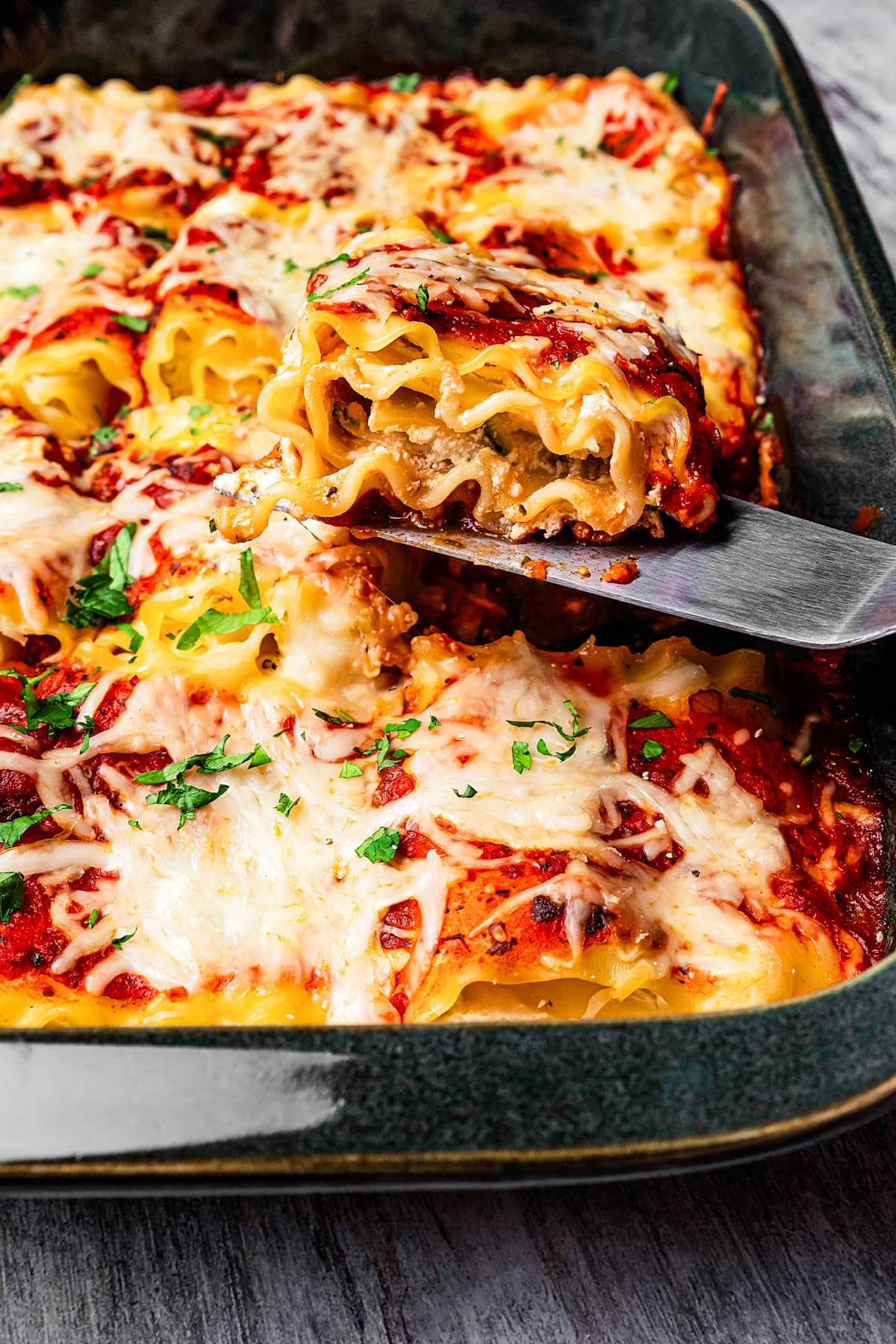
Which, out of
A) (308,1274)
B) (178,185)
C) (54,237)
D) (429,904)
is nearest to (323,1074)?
(429,904)

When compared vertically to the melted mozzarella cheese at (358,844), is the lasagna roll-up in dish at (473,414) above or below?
above

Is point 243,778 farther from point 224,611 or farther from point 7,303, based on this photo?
point 7,303

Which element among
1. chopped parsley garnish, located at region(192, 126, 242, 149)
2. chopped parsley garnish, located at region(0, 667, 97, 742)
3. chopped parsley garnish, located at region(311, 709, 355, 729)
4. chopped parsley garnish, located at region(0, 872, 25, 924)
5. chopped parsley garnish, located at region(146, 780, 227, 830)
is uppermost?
chopped parsley garnish, located at region(192, 126, 242, 149)

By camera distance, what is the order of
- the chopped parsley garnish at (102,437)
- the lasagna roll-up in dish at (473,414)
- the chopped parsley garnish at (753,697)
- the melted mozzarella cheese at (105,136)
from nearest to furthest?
the lasagna roll-up in dish at (473,414) → the chopped parsley garnish at (753,697) → the chopped parsley garnish at (102,437) → the melted mozzarella cheese at (105,136)

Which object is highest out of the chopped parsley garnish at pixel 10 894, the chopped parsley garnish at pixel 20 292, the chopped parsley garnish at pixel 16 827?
the chopped parsley garnish at pixel 20 292

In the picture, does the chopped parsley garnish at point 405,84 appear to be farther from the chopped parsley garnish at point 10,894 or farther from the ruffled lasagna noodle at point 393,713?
the chopped parsley garnish at point 10,894

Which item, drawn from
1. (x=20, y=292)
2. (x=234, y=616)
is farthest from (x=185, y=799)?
(x=20, y=292)

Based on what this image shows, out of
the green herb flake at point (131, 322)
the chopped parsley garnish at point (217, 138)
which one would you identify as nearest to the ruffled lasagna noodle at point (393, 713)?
the green herb flake at point (131, 322)

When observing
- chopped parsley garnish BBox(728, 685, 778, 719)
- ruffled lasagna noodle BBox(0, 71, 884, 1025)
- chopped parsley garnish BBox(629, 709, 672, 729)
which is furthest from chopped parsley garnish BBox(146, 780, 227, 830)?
chopped parsley garnish BBox(728, 685, 778, 719)

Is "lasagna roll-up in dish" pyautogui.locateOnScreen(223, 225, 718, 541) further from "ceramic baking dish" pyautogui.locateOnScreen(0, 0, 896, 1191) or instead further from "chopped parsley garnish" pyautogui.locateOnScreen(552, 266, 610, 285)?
"ceramic baking dish" pyautogui.locateOnScreen(0, 0, 896, 1191)
